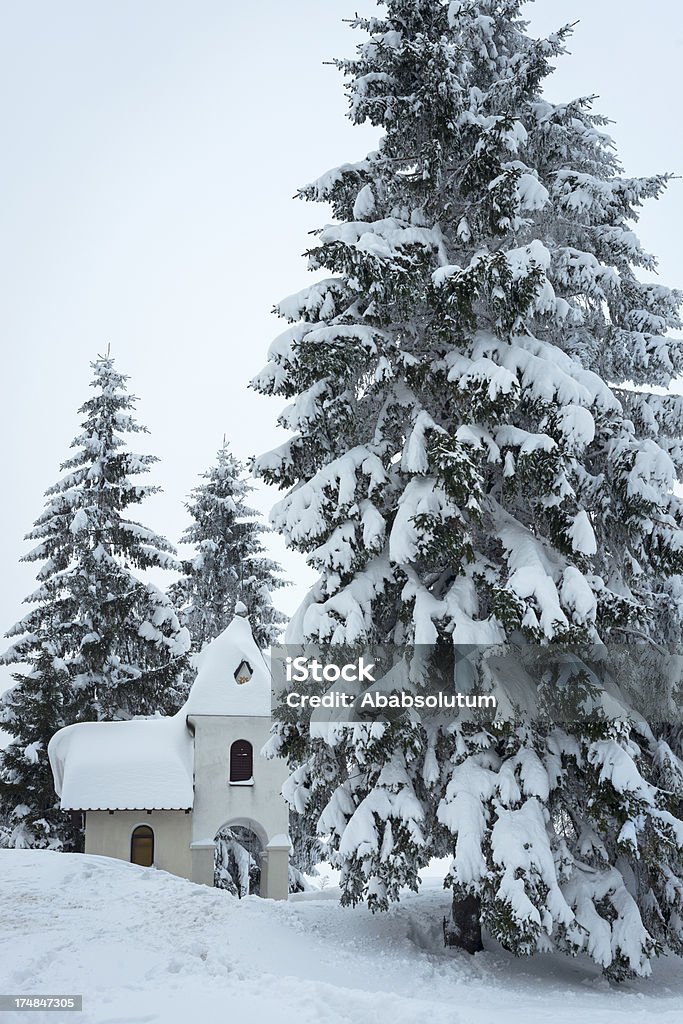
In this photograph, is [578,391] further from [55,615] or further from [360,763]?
[55,615]

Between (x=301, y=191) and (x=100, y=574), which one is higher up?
(x=301, y=191)

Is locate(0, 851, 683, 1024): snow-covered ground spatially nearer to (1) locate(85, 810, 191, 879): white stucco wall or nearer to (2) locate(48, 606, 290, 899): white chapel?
(2) locate(48, 606, 290, 899): white chapel

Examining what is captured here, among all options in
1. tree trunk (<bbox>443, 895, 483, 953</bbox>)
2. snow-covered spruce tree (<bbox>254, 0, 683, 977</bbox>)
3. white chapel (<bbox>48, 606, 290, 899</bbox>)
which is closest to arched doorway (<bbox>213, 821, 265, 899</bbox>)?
white chapel (<bbox>48, 606, 290, 899</bbox>)

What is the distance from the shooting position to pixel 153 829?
2073cm

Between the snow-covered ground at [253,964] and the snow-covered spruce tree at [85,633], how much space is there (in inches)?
328

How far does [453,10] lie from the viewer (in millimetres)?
12766

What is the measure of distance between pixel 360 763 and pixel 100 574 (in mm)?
14028

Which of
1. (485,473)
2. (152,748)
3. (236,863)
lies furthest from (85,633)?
(485,473)

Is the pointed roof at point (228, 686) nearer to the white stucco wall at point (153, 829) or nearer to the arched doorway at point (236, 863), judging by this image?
the white stucco wall at point (153, 829)

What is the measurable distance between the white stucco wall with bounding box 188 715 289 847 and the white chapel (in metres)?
0.03

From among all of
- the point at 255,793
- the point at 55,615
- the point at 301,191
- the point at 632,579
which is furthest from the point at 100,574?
the point at 632,579

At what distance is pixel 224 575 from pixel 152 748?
25.5 feet

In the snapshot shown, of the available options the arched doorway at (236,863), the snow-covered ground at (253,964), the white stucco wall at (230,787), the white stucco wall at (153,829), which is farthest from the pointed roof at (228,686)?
the snow-covered ground at (253,964)

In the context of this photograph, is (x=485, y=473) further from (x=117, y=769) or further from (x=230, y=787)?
(x=230, y=787)
